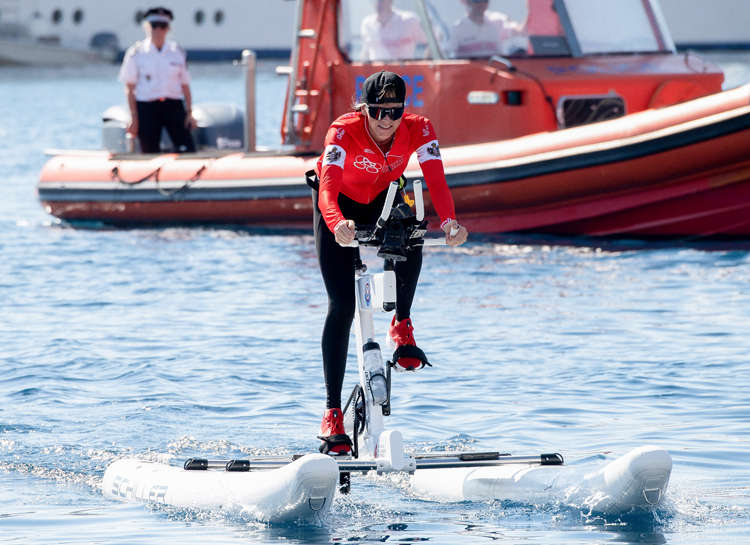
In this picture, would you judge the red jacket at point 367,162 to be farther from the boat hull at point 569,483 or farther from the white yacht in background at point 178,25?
the white yacht in background at point 178,25

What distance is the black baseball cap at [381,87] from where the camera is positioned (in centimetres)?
399

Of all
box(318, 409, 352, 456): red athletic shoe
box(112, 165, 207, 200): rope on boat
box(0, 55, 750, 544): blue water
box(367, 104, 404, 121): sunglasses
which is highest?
box(367, 104, 404, 121): sunglasses

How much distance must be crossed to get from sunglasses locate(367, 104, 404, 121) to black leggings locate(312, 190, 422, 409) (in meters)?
0.42

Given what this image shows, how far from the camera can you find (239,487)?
4.04 meters

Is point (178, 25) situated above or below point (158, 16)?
above

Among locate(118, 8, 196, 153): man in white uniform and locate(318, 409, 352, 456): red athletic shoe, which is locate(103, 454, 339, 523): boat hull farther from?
locate(118, 8, 196, 153): man in white uniform

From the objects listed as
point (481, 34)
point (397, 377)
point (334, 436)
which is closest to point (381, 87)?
point (334, 436)

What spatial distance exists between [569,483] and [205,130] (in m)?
9.41

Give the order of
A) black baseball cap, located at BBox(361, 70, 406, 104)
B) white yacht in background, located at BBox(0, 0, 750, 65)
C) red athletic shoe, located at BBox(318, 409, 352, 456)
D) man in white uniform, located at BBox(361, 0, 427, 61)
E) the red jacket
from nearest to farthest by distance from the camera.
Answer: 1. black baseball cap, located at BBox(361, 70, 406, 104)
2. the red jacket
3. red athletic shoe, located at BBox(318, 409, 352, 456)
4. man in white uniform, located at BBox(361, 0, 427, 61)
5. white yacht in background, located at BBox(0, 0, 750, 65)

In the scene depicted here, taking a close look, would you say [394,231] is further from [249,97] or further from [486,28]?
[249,97]

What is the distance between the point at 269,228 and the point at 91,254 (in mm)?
1632

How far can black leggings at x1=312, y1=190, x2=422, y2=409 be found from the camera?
14.0ft

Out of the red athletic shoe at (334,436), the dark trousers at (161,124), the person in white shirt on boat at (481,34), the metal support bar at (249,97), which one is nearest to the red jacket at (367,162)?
the red athletic shoe at (334,436)

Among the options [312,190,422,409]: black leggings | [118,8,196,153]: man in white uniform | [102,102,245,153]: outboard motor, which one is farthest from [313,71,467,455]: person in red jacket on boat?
[102,102,245,153]: outboard motor
